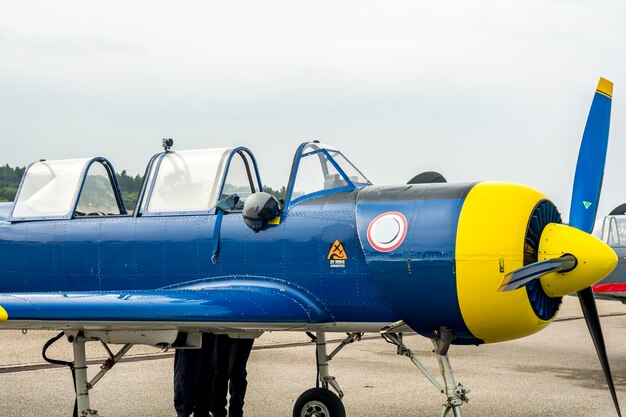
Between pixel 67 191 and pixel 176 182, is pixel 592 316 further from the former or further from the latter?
pixel 67 191

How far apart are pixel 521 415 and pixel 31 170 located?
19.2 feet

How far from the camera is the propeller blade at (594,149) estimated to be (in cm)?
857

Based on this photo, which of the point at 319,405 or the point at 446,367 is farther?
the point at 319,405

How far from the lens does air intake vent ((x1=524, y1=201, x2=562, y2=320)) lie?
7559 millimetres

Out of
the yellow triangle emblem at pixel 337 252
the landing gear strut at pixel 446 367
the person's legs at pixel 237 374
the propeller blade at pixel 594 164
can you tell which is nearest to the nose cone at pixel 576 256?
the landing gear strut at pixel 446 367

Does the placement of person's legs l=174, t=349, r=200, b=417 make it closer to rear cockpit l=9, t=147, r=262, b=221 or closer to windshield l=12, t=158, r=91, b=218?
rear cockpit l=9, t=147, r=262, b=221

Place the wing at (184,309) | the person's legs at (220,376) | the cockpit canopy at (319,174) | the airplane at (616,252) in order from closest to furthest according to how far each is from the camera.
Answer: the wing at (184,309), the cockpit canopy at (319,174), the person's legs at (220,376), the airplane at (616,252)

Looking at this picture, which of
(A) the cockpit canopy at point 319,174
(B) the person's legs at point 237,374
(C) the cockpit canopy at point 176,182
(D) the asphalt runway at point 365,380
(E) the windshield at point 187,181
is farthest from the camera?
(D) the asphalt runway at point 365,380

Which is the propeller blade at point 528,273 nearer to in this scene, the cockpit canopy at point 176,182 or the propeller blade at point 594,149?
the propeller blade at point 594,149

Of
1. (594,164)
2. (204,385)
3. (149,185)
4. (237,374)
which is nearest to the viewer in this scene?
(594,164)

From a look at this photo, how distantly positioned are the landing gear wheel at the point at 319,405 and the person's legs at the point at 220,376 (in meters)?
0.99

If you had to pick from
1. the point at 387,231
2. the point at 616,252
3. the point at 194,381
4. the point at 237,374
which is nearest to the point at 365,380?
the point at 237,374

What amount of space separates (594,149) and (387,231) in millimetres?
2243

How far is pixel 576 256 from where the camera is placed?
7.44m
